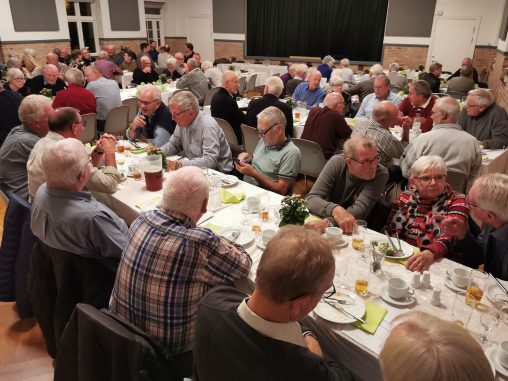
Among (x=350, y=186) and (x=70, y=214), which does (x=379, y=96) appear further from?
(x=70, y=214)

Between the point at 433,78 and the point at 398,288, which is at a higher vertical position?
the point at 433,78

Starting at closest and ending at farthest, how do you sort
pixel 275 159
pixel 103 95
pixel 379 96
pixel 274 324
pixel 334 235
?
pixel 274 324 < pixel 334 235 < pixel 275 159 < pixel 379 96 < pixel 103 95

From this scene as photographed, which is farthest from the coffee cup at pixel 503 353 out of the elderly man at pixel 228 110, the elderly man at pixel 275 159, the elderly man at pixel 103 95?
the elderly man at pixel 103 95

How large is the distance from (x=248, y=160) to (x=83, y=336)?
2394mm

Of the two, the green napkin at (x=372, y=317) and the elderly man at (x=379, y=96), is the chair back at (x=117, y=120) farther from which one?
the green napkin at (x=372, y=317)

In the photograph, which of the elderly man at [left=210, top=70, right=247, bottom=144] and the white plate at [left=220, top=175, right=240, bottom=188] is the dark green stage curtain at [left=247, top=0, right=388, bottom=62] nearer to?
the elderly man at [left=210, top=70, right=247, bottom=144]

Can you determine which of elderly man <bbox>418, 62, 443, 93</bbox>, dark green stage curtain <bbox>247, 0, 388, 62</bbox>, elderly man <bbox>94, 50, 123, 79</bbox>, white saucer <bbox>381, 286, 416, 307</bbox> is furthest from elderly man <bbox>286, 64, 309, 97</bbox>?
dark green stage curtain <bbox>247, 0, 388, 62</bbox>

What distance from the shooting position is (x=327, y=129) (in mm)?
4590

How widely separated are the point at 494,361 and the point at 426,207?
124cm

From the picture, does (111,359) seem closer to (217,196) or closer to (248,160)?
(217,196)

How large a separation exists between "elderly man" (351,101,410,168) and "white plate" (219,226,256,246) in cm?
210

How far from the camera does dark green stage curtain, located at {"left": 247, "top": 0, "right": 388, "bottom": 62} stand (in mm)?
13883

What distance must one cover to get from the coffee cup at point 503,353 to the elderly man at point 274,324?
600 millimetres

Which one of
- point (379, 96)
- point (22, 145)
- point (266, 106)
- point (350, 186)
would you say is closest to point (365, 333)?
point (350, 186)
